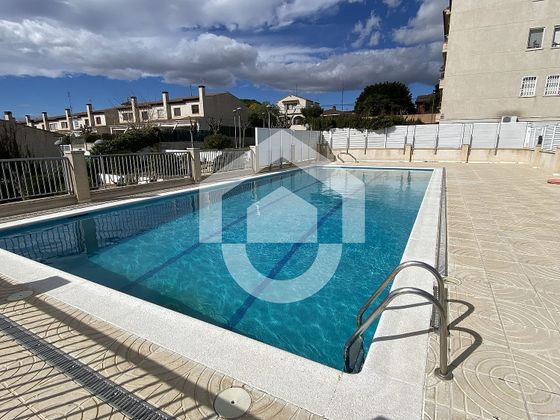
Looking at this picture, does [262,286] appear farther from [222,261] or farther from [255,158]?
[255,158]

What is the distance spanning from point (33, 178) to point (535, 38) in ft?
99.9

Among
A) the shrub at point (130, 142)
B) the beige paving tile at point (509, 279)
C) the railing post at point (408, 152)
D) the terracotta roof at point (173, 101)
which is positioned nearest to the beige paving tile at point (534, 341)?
the beige paving tile at point (509, 279)

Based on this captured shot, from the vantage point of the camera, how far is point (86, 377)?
2.13m

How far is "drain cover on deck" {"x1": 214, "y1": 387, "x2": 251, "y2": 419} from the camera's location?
1834 millimetres

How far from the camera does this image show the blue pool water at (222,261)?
3770 millimetres

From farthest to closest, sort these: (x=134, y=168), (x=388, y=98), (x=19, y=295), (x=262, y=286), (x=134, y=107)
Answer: (x=388, y=98) < (x=134, y=107) < (x=134, y=168) < (x=262, y=286) < (x=19, y=295)

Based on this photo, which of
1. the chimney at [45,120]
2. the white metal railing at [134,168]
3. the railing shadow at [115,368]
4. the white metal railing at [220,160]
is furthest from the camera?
the chimney at [45,120]

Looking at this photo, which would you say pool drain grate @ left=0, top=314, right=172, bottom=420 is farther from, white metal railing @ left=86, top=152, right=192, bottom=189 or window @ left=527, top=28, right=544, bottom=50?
window @ left=527, top=28, right=544, bottom=50

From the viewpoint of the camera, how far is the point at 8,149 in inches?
560

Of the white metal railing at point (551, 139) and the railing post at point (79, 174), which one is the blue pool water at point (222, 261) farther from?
the white metal railing at point (551, 139)
